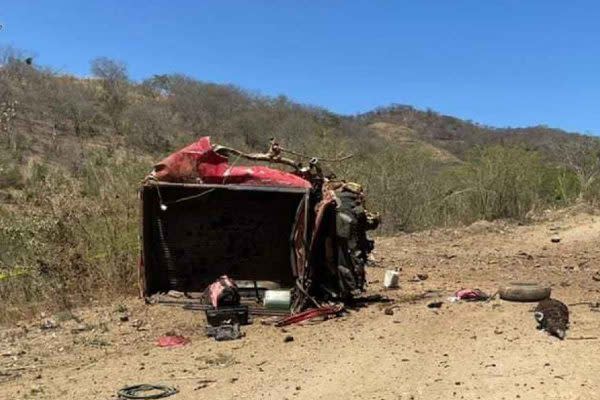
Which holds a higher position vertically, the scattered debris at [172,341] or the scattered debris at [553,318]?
the scattered debris at [553,318]

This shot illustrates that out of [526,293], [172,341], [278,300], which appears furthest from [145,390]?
[526,293]

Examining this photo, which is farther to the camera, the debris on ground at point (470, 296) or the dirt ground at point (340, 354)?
the debris on ground at point (470, 296)

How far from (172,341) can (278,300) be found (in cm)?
149

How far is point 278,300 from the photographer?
353 inches

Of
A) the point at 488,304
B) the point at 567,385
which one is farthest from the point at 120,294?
the point at 567,385

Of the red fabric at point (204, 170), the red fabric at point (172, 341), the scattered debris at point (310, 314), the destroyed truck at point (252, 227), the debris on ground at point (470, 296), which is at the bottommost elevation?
the red fabric at point (172, 341)

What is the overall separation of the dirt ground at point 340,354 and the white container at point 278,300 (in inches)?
19.2

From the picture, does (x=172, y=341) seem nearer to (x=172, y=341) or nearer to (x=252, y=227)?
(x=172, y=341)

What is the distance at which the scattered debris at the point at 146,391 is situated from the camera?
5984 millimetres

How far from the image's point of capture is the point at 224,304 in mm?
8750

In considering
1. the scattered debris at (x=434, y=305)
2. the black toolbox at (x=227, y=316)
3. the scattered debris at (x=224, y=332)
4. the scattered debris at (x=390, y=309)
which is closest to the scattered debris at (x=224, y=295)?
the black toolbox at (x=227, y=316)

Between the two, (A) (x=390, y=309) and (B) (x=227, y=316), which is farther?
(A) (x=390, y=309)

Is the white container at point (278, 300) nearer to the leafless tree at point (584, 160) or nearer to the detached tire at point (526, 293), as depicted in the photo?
the detached tire at point (526, 293)

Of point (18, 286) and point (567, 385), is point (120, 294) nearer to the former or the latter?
point (18, 286)
